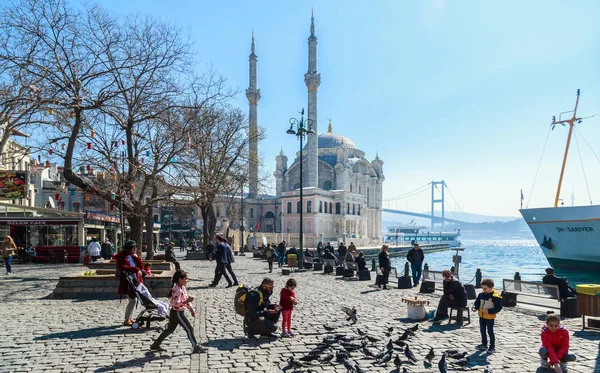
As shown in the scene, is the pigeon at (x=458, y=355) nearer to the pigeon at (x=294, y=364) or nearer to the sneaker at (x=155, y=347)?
the pigeon at (x=294, y=364)

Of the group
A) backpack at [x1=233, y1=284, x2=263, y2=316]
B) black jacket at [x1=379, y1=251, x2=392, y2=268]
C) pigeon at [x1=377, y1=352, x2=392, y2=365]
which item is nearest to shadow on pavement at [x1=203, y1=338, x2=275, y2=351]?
backpack at [x1=233, y1=284, x2=263, y2=316]

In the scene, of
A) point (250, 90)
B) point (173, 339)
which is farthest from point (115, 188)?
point (250, 90)

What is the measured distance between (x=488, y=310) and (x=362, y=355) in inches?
86.2

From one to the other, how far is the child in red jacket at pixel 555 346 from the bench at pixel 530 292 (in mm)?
5757

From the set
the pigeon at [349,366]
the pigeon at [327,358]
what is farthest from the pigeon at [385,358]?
the pigeon at [327,358]

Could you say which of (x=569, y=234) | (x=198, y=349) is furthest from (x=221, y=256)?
(x=569, y=234)

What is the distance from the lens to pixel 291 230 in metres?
72.6

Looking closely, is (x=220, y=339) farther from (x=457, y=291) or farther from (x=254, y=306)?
(x=457, y=291)

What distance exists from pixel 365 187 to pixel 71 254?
223ft

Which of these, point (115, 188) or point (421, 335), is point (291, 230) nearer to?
point (115, 188)

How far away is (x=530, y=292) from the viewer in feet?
41.0

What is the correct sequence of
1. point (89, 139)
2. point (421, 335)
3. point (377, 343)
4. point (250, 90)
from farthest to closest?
point (250, 90), point (89, 139), point (421, 335), point (377, 343)

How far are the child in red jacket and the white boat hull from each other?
31684 mm

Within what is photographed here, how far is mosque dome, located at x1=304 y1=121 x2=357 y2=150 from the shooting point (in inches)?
3442
